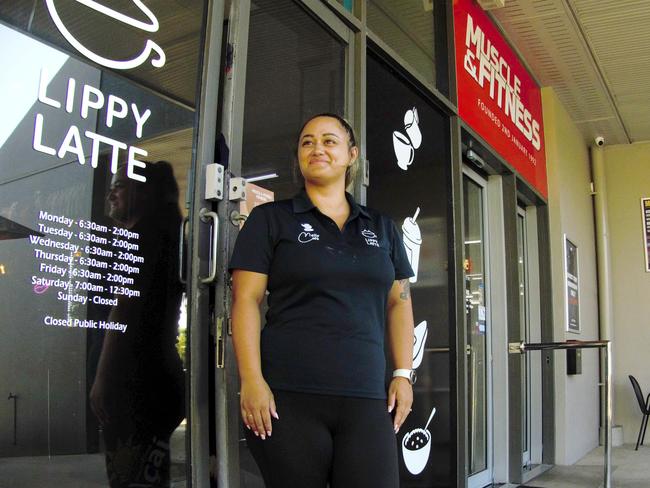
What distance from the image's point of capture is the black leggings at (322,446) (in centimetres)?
134

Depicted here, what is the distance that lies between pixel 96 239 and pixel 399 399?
0.77 meters

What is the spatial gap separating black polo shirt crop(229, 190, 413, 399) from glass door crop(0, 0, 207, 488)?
34 cm

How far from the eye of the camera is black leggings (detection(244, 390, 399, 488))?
52.7 inches

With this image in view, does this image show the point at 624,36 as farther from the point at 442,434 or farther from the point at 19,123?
the point at 19,123

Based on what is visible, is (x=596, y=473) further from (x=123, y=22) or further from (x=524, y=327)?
(x=123, y=22)

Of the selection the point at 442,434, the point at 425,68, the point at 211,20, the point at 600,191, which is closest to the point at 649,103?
the point at 600,191

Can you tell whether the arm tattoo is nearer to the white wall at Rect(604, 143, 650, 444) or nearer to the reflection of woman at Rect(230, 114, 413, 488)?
the reflection of woman at Rect(230, 114, 413, 488)

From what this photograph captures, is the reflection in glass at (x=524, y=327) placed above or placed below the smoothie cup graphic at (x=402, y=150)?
below

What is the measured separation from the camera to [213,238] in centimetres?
180

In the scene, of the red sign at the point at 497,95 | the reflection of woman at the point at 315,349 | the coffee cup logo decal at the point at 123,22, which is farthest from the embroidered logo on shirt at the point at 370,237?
the red sign at the point at 497,95

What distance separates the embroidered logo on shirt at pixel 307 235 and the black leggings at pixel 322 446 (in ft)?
1.06

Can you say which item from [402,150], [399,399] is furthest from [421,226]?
[399,399]

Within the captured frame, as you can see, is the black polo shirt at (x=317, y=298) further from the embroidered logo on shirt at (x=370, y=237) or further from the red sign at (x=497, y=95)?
the red sign at (x=497, y=95)

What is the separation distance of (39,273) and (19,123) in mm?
314
